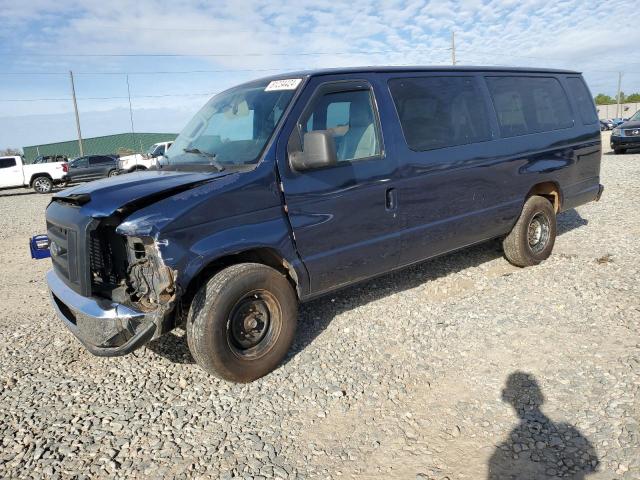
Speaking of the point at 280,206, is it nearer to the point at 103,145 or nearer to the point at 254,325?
the point at 254,325

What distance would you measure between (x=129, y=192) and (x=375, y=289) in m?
2.82

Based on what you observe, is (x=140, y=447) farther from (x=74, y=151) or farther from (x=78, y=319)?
(x=74, y=151)

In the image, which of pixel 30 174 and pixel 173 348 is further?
pixel 30 174

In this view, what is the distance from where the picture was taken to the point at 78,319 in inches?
128

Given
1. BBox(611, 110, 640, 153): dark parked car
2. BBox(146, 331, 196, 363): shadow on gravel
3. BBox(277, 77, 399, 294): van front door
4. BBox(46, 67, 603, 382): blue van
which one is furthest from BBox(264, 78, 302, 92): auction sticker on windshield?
BBox(611, 110, 640, 153): dark parked car

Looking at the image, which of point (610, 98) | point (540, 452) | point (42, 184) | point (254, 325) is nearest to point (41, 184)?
point (42, 184)

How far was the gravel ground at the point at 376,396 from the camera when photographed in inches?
103

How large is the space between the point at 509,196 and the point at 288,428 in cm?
350

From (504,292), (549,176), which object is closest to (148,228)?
(504,292)

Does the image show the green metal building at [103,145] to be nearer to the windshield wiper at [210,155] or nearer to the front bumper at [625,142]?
the front bumper at [625,142]

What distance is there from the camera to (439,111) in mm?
4480

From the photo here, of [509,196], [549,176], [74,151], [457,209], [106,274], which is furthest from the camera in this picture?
[74,151]

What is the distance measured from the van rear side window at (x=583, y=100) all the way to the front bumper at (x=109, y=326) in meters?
5.57

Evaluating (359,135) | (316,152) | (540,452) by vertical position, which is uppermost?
(359,135)
